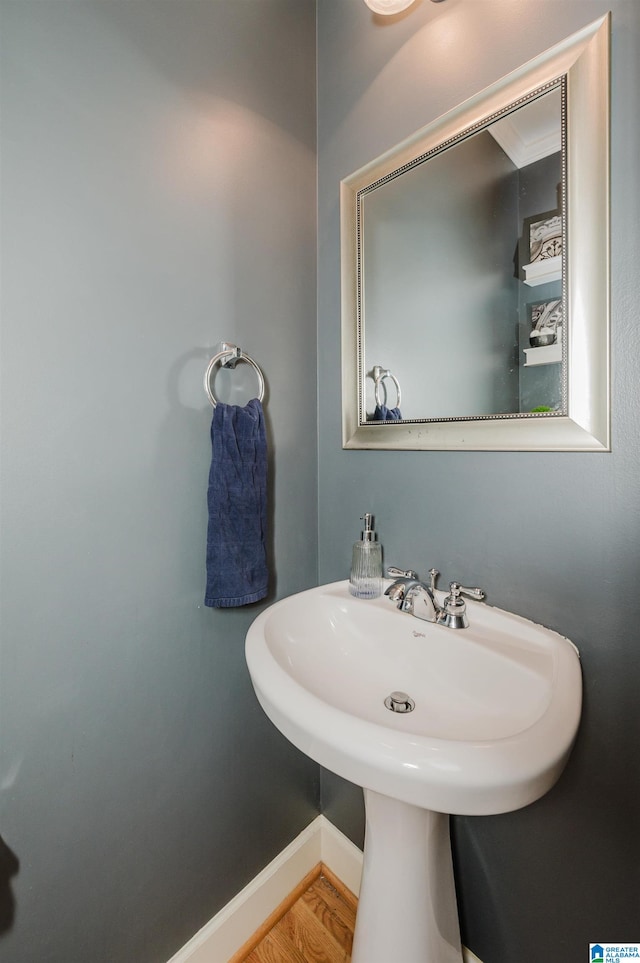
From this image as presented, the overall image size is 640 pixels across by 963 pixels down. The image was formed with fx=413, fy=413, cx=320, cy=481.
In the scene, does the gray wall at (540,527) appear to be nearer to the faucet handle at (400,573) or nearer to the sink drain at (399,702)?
the faucet handle at (400,573)

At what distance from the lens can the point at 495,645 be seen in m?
0.76

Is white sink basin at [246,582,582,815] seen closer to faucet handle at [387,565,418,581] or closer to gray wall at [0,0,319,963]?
faucet handle at [387,565,418,581]

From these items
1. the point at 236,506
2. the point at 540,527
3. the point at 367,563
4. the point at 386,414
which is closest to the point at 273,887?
the point at 367,563

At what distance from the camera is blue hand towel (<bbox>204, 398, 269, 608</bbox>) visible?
92 cm

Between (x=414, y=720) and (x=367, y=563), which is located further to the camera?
(x=367, y=563)

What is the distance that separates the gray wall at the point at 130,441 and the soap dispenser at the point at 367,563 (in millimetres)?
232

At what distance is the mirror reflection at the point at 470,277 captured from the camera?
2.56 feet

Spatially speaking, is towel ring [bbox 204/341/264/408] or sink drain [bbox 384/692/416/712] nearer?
sink drain [bbox 384/692/416/712]

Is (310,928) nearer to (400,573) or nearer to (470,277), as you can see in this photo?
(400,573)

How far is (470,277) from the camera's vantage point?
2.95 ft

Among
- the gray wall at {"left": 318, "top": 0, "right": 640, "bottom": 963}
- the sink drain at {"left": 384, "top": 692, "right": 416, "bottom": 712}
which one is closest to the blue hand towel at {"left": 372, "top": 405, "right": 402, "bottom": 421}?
the gray wall at {"left": 318, "top": 0, "right": 640, "bottom": 963}

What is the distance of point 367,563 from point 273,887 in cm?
93

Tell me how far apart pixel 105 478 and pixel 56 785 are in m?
0.56

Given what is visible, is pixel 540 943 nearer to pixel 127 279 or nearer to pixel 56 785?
pixel 56 785
